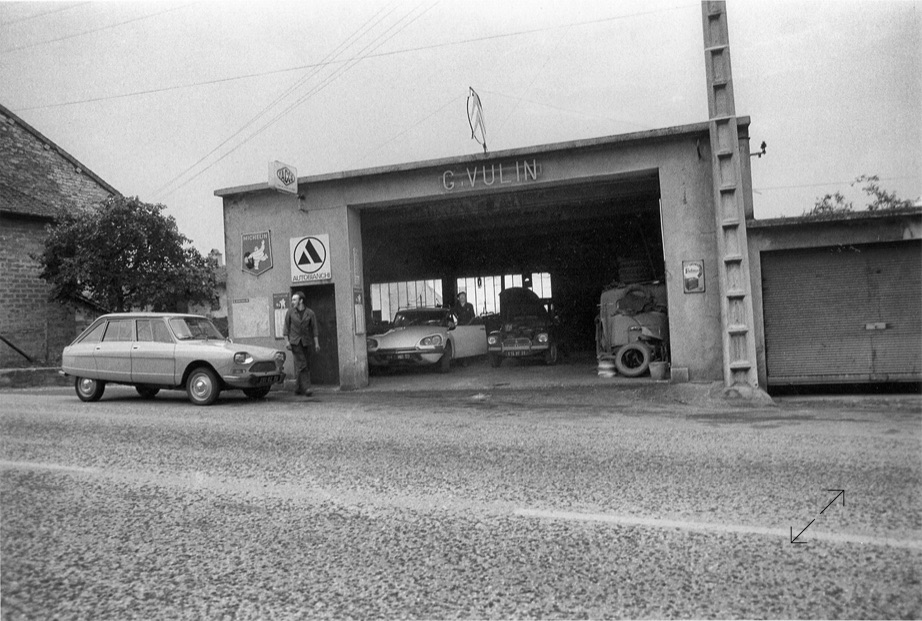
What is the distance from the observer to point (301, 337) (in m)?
12.7

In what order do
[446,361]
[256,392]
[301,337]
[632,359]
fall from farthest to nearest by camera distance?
[446,361]
[632,359]
[301,337]
[256,392]

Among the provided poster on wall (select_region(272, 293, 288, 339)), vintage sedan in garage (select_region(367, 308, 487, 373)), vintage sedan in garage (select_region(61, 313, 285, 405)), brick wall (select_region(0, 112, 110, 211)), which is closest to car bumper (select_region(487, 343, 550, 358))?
vintage sedan in garage (select_region(367, 308, 487, 373))

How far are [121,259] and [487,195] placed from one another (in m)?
12.3

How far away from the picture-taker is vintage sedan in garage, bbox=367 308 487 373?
50.4 feet

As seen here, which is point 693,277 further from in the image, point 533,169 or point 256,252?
point 256,252

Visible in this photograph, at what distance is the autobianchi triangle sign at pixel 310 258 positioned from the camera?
1409 cm

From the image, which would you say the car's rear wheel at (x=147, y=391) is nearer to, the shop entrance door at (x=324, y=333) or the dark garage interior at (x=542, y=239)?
the shop entrance door at (x=324, y=333)

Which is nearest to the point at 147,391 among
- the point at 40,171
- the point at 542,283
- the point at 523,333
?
the point at 523,333

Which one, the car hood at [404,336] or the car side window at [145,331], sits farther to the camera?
the car hood at [404,336]

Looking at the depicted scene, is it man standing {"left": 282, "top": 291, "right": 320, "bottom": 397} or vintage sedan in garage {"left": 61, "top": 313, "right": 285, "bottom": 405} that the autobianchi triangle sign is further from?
vintage sedan in garage {"left": 61, "top": 313, "right": 285, "bottom": 405}

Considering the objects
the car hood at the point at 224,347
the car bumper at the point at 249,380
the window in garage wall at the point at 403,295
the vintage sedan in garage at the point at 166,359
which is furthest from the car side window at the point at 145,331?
the window in garage wall at the point at 403,295

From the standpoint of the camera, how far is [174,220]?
21.0 metres

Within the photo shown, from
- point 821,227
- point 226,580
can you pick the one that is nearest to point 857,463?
point 226,580

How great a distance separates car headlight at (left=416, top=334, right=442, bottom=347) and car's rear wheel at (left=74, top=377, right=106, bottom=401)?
260 inches
